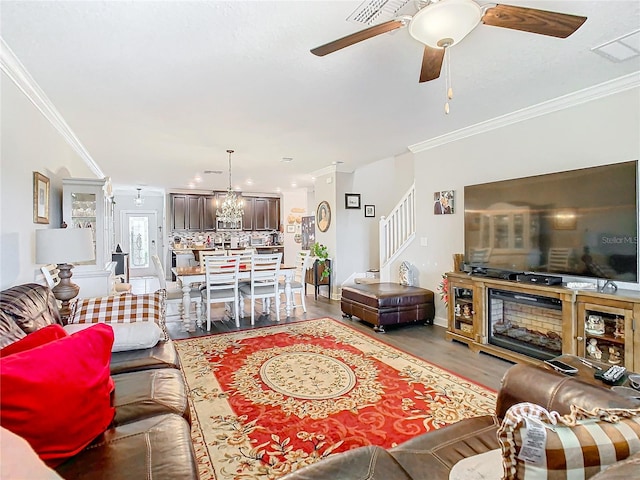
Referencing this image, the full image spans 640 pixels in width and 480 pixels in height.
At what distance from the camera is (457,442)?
4.41 feet

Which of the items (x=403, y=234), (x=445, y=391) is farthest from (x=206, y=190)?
(x=445, y=391)

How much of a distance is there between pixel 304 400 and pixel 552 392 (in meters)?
1.71

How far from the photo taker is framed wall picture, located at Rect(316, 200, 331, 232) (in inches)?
272

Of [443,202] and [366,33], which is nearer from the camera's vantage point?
[366,33]

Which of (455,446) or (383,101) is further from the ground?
(383,101)

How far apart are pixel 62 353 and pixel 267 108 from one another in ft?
9.00

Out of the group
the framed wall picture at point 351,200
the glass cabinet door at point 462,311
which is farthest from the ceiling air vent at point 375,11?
the framed wall picture at point 351,200

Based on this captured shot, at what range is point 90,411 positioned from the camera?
4.25ft

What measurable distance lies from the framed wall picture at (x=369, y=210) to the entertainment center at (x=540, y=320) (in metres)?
3.33

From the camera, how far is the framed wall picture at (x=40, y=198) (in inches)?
120

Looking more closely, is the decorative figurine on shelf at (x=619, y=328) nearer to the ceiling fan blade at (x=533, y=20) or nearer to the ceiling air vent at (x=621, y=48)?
the ceiling air vent at (x=621, y=48)

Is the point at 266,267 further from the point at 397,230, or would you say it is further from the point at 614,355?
the point at 614,355

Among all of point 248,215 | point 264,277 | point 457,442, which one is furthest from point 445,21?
point 248,215

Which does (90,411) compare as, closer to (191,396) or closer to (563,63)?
(191,396)
